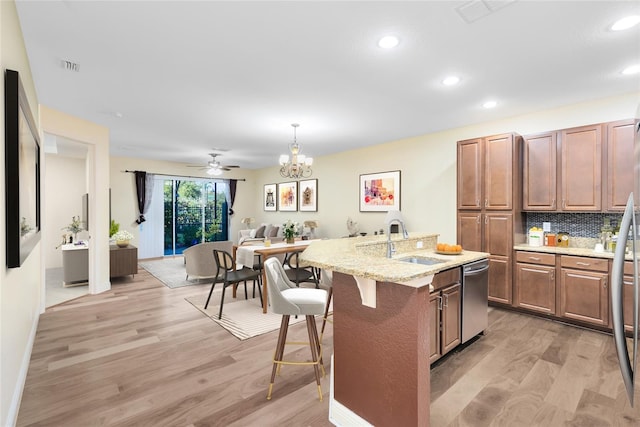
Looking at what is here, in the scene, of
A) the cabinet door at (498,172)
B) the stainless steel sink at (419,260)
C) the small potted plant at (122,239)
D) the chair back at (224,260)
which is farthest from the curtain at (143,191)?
the cabinet door at (498,172)

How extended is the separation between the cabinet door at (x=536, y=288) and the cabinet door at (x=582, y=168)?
2.68 feet

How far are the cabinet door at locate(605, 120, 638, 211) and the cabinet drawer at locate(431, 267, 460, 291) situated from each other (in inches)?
85.8

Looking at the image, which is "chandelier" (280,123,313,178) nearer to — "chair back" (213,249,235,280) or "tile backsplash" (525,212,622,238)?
"chair back" (213,249,235,280)

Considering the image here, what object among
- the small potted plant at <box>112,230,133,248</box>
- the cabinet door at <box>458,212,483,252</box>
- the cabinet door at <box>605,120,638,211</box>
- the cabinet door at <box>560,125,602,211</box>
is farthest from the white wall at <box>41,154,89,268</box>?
the cabinet door at <box>605,120,638,211</box>

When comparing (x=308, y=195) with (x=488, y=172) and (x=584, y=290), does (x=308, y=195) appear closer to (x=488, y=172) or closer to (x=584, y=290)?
(x=488, y=172)

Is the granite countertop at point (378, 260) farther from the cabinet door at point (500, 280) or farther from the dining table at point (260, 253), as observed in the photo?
the dining table at point (260, 253)

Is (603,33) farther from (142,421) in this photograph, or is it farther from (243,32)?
(142,421)

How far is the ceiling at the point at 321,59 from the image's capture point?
6.93 ft

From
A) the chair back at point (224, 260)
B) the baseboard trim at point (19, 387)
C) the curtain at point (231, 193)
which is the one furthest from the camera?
the curtain at point (231, 193)

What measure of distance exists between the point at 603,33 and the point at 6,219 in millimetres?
4220

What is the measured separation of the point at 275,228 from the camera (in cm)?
834

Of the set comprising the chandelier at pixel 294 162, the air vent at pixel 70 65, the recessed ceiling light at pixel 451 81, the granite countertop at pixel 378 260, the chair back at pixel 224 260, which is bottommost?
the chair back at pixel 224 260

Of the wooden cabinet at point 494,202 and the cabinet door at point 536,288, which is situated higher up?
the wooden cabinet at point 494,202

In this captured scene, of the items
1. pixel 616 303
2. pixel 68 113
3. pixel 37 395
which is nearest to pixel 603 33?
pixel 616 303
